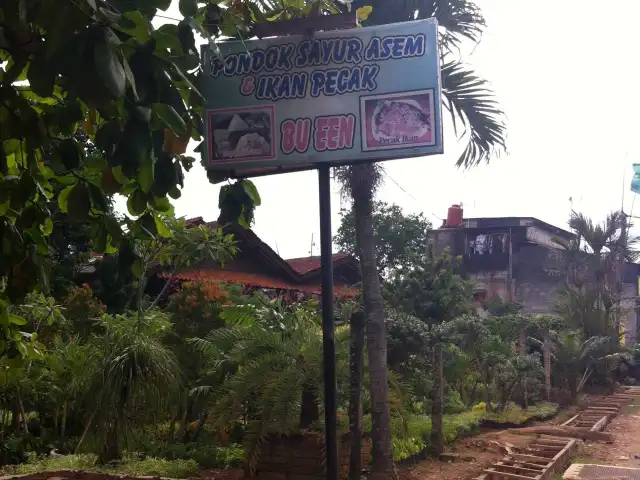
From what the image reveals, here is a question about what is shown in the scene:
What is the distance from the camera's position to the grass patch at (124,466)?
24.0ft

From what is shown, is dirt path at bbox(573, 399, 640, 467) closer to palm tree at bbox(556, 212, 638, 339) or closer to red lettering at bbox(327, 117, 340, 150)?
palm tree at bbox(556, 212, 638, 339)

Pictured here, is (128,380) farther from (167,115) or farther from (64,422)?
(167,115)

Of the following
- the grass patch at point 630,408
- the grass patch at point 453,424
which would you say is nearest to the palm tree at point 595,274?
the grass patch at point 630,408

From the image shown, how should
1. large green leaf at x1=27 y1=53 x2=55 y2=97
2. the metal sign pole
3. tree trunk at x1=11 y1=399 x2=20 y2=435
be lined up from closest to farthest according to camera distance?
large green leaf at x1=27 y1=53 x2=55 y2=97
the metal sign pole
tree trunk at x1=11 y1=399 x2=20 y2=435

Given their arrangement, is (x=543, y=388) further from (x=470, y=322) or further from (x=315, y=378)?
(x=315, y=378)

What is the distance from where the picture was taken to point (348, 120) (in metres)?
3.76

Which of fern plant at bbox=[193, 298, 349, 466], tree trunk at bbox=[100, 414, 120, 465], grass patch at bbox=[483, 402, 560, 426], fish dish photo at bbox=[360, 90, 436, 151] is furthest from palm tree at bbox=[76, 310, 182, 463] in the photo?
grass patch at bbox=[483, 402, 560, 426]

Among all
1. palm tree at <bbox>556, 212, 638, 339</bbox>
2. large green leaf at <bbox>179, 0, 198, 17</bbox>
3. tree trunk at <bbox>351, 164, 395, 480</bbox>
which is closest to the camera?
large green leaf at <bbox>179, 0, 198, 17</bbox>

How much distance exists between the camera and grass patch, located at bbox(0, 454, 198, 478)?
7300 mm

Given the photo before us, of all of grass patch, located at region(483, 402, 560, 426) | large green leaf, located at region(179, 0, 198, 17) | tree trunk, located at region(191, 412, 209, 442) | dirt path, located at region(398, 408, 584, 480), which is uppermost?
large green leaf, located at region(179, 0, 198, 17)

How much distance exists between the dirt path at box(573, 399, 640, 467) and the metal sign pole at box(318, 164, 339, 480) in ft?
24.9

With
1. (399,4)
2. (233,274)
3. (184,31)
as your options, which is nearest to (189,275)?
(233,274)

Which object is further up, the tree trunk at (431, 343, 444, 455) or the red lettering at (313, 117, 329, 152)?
the red lettering at (313, 117, 329, 152)

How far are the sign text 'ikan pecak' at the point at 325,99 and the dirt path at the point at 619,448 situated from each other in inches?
316
